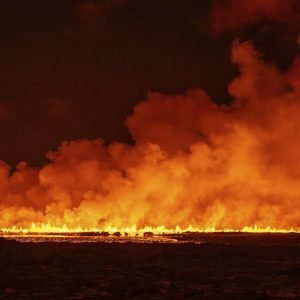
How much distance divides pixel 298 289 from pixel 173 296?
13.6 meters

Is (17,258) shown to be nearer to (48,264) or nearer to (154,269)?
(48,264)

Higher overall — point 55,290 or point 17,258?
point 17,258

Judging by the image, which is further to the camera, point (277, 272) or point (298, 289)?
point (277, 272)

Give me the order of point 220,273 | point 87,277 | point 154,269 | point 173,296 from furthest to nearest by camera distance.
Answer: point 154,269 < point 220,273 < point 87,277 < point 173,296

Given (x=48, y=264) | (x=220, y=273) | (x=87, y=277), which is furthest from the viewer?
(x=48, y=264)

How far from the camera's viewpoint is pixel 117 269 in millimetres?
104938

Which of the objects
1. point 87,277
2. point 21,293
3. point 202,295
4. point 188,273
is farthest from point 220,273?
A: point 21,293

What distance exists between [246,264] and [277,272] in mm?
14836

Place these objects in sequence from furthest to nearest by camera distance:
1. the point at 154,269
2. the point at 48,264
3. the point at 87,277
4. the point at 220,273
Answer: the point at 48,264 → the point at 154,269 → the point at 220,273 → the point at 87,277

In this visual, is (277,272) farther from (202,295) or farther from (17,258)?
(17,258)

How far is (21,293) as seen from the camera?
7394 cm

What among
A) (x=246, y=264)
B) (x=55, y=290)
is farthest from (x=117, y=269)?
(x=55, y=290)

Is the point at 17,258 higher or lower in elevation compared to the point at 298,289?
higher

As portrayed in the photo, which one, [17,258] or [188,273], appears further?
[17,258]
